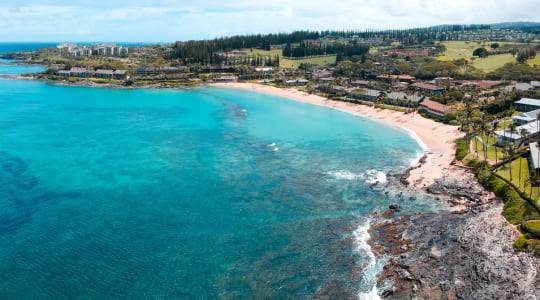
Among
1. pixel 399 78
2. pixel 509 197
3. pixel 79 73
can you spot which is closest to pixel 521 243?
pixel 509 197

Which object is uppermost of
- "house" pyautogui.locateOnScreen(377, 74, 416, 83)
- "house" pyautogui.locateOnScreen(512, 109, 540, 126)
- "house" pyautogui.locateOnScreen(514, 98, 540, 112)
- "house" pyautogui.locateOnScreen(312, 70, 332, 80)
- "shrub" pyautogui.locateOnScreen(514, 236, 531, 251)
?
"house" pyautogui.locateOnScreen(312, 70, 332, 80)

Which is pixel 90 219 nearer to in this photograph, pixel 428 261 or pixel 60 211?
pixel 60 211

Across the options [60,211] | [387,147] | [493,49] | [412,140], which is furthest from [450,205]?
[493,49]

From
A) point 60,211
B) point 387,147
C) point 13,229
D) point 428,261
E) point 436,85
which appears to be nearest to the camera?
point 428,261

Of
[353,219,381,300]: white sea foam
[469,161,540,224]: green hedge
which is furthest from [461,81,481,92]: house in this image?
[353,219,381,300]: white sea foam

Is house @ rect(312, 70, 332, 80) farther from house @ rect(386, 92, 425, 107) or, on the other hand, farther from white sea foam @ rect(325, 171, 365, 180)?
white sea foam @ rect(325, 171, 365, 180)

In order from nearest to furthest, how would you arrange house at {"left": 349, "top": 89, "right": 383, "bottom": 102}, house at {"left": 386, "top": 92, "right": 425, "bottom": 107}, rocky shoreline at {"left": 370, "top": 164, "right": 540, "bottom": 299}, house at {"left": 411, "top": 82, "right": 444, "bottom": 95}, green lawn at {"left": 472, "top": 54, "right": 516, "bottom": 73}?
rocky shoreline at {"left": 370, "top": 164, "right": 540, "bottom": 299}
house at {"left": 386, "top": 92, "right": 425, "bottom": 107}
house at {"left": 411, "top": 82, "right": 444, "bottom": 95}
house at {"left": 349, "top": 89, "right": 383, "bottom": 102}
green lawn at {"left": 472, "top": 54, "right": 516, "bottom": 73}
